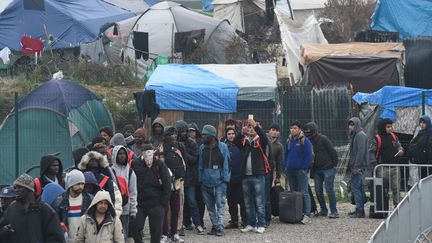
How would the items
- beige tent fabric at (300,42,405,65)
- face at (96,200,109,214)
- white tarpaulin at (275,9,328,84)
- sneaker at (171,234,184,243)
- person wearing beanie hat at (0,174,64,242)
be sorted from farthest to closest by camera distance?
1. white tarpaulin at (275,9,328,84)
2. beige tent fabric at (300,42,405,65)
3. sneaker at (171,234,184,243)
4. face at (96,200,109,214)
5. person wearing beanie hat at (0,174,64,242)

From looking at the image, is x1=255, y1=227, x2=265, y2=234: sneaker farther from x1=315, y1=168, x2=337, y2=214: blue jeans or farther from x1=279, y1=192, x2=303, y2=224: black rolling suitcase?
x1=315, y1=168, x2=337, y2=214: blue jeans

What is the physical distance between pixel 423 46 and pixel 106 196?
17.2 metres

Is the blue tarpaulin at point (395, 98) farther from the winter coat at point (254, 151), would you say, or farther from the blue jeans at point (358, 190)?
the winter coat at point (254, 151)

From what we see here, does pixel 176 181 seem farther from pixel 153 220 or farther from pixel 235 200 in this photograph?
pixel 235 200

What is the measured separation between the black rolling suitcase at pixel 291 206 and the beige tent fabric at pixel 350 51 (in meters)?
8.58

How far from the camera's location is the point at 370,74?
25.7 m

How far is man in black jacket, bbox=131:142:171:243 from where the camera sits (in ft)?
47.4

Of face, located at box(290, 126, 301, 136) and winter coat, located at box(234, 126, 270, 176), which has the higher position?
face, located at box(290, 126, 301, 136)

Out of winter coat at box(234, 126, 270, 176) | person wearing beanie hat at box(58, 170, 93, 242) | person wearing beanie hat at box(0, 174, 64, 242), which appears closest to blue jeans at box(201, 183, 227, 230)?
winter coat at box(234, 126, 270, 176)

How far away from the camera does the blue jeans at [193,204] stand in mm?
17141

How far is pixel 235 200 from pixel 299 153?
5.09ft

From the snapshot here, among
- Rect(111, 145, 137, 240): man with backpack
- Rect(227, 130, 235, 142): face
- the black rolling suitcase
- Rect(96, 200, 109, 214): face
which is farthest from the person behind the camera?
the black rolling suitcase

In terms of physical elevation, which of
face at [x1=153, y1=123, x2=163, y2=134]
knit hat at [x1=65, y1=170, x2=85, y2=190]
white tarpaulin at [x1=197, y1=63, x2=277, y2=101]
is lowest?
knit hat at [x1=65, y1=170, x2=85, y2=190]

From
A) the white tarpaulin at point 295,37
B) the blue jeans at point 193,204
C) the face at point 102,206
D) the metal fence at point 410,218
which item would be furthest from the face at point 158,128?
the white tarpaulin at point 295,37
